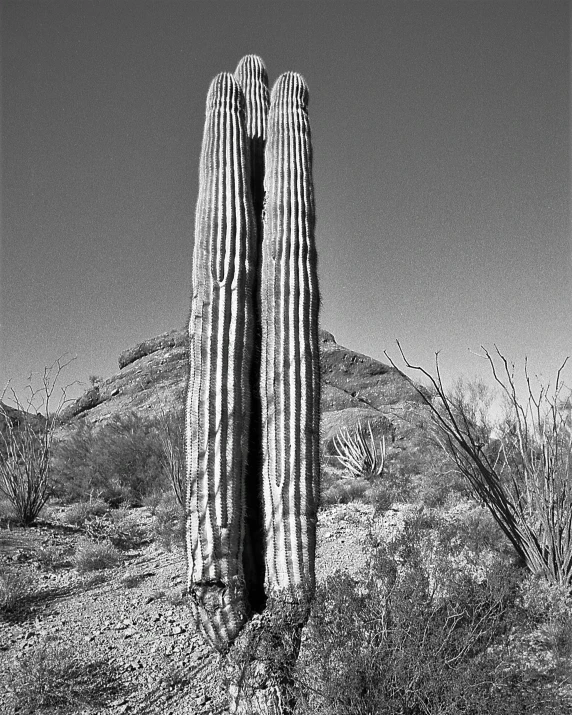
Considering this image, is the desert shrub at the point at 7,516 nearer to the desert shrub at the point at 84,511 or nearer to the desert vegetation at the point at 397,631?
the desert shrub at the point at 84,511

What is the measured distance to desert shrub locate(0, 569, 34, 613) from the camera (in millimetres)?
5035

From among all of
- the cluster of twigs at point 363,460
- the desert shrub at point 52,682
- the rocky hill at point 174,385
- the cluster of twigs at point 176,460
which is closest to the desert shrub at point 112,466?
the cluster of twigs at point 176,460

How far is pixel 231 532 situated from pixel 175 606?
201 centimetres

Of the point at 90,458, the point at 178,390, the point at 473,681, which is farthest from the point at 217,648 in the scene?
the point at 178,390

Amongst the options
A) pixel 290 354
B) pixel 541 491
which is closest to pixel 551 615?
pixel 541 491

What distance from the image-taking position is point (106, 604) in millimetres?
5281

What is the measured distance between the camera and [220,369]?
3.96m

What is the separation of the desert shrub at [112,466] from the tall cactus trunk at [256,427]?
621 cm

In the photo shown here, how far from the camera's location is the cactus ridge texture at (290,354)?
3.74 m

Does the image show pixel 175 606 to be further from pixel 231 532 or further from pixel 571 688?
pixel 571 688

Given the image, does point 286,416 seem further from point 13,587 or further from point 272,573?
point 13,587

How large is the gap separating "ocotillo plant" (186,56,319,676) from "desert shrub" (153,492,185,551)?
3.09 m

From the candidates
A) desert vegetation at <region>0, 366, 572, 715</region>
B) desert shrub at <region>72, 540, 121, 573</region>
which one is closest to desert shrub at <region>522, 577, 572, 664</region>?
desert vegetation at <region>0, 366, 572, 715</region>

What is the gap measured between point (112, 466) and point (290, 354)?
8.08m
